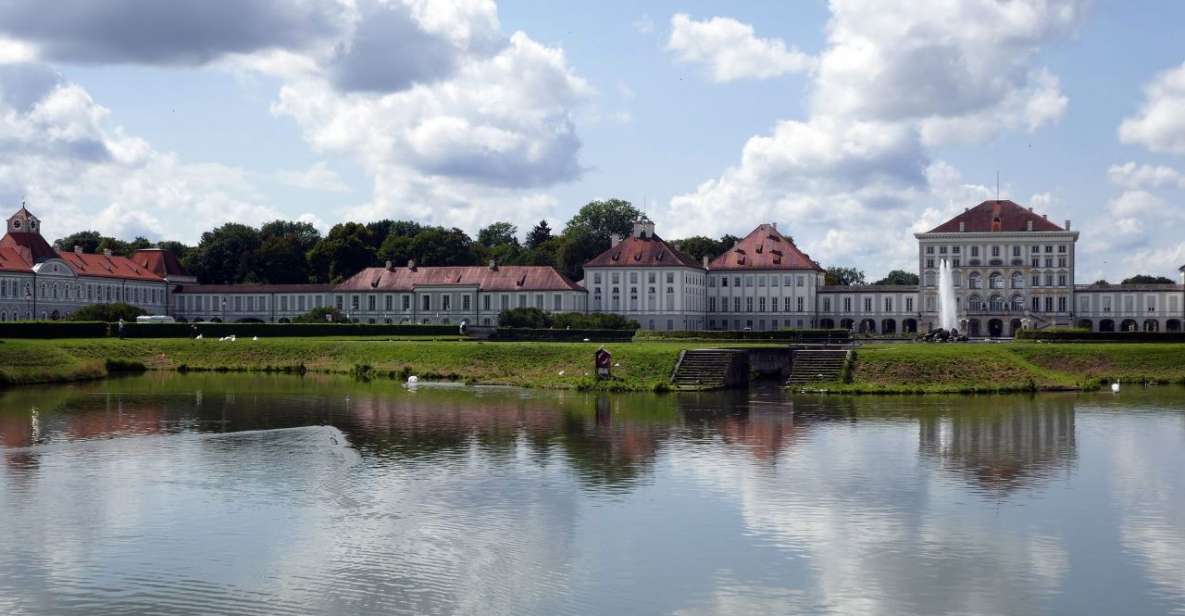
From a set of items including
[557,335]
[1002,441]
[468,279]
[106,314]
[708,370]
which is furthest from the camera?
[468,279]

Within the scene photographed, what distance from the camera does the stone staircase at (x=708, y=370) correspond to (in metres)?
48.2

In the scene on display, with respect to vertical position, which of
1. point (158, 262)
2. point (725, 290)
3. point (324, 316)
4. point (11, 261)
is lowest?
point (324, 316)

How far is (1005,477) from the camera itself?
25328mm

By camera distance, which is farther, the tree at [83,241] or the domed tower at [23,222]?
the tree at [83,241]

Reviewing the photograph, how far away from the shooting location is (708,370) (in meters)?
49.2

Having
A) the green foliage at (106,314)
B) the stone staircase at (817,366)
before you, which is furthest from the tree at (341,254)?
the stone staircase at (817,366)

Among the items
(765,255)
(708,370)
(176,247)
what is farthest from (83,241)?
(708,370)

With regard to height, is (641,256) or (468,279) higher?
(641,256)

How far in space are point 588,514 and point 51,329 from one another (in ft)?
169

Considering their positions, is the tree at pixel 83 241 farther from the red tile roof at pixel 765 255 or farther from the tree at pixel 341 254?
the red tile roof at pixel 765 255

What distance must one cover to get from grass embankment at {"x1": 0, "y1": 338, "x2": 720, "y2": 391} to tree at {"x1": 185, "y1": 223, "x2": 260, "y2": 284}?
208ft

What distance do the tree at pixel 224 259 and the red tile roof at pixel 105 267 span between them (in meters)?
11.1

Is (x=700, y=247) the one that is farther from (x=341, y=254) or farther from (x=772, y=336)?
(x=772, y=336)

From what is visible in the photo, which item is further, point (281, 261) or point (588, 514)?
point (281, 261)
